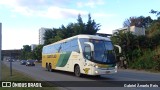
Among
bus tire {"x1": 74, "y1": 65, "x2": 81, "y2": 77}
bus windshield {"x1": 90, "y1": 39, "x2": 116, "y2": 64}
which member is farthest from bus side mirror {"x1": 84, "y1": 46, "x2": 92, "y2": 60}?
bus tire {"x1": 74, "y1": 65, "x2": 81, "y2": 77}

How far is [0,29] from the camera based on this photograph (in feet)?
35.5

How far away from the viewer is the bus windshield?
22.5m

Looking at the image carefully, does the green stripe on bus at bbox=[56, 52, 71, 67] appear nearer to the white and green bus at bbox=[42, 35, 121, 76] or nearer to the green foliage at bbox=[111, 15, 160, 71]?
the white and green bus at bbox=[42, 35, 121, 76]

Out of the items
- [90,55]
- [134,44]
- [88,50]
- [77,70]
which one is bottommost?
[77,70]

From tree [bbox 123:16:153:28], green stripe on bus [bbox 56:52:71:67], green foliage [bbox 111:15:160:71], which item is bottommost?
green stripe on bus [bbox 56:52:71:67]

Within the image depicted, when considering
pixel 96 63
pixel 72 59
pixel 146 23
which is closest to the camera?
pixel 96 63

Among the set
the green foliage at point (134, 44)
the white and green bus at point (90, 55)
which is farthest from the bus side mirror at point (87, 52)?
the green foliage at point (134, 44)

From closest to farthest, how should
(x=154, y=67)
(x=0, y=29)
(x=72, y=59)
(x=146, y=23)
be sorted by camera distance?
(x=0, y=29), (x=72, y=59), (x=154, y=67), (x=146, y=23)

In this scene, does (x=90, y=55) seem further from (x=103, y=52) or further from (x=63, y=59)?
(x=63, y=59)

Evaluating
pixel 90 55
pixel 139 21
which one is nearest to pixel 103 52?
pixel 90 55

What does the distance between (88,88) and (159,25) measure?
1596 inches

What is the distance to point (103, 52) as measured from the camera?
74.8ft

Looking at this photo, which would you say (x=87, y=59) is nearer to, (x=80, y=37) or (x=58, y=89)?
(x=80, y=37)

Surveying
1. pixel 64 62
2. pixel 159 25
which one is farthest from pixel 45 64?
pixel 159 25
